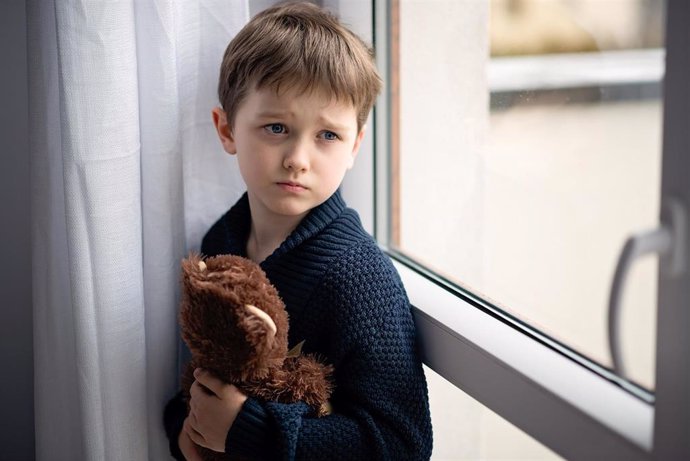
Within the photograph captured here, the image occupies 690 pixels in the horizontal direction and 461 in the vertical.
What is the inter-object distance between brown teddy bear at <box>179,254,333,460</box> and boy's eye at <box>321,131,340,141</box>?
208 mm

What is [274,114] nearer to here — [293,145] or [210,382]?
[293,145]

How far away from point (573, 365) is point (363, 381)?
25 cm

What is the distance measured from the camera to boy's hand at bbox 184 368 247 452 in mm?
872

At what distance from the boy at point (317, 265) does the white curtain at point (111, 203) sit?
90 mm

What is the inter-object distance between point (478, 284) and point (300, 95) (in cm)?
38

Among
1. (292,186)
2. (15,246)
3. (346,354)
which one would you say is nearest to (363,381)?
(346,354)

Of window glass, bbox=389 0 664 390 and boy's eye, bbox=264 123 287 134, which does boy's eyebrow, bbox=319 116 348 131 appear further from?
window glass, bbox=389 0 664 390

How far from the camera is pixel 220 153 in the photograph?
1146 mm

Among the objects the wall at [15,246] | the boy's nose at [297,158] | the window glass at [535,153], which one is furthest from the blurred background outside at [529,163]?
the wall at [15,246]

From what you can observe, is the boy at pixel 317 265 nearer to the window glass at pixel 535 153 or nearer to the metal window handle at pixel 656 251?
the window glass at pixel 535 153

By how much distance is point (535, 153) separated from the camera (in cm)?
90

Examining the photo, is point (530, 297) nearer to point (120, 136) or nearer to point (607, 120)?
point (607, 120)

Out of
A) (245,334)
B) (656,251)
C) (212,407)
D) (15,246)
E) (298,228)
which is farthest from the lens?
(15,246)

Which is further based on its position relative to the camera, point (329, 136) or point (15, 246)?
point (15, 246)
